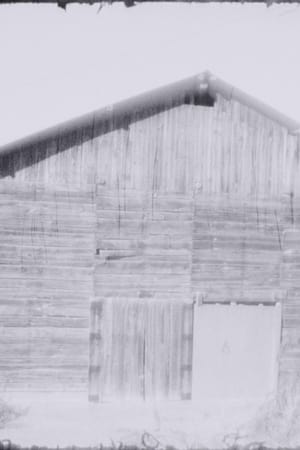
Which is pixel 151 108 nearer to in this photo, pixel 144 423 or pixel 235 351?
pixel 235 351

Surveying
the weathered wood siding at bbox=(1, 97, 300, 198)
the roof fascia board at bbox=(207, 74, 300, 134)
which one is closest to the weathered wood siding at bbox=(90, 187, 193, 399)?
the weathered wood siding at bbox=(1, 97, 300, 198)

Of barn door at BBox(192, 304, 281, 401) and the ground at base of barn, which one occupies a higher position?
barn door at BBox(192, 304, 281, 401)

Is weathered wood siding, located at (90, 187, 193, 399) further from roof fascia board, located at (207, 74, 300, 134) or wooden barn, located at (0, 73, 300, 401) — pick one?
roof fascia board, located at (207, 74, 300, 134)

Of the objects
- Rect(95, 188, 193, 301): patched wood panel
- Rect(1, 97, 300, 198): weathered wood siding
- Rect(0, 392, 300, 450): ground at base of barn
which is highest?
Rect(1, 97, 300, 198): weathered wood siding

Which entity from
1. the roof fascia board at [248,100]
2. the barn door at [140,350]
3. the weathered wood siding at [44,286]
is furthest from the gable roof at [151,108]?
the barn door at [140,350]

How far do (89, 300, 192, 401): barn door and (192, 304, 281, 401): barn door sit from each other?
1.13 ft

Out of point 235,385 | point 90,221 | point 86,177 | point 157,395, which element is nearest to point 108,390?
point 157,395

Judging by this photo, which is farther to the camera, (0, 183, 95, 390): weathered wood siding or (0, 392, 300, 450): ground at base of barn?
(0, 183, 95, 390): weathered wood siding

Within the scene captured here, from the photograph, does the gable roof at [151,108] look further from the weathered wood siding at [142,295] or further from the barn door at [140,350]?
the barn door at [140,350]

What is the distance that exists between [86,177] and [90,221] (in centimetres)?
106

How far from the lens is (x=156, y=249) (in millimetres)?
11516

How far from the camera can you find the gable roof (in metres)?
11.0

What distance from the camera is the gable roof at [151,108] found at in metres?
11.0

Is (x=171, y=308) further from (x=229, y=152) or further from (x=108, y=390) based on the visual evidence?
(x=229, y=152)
